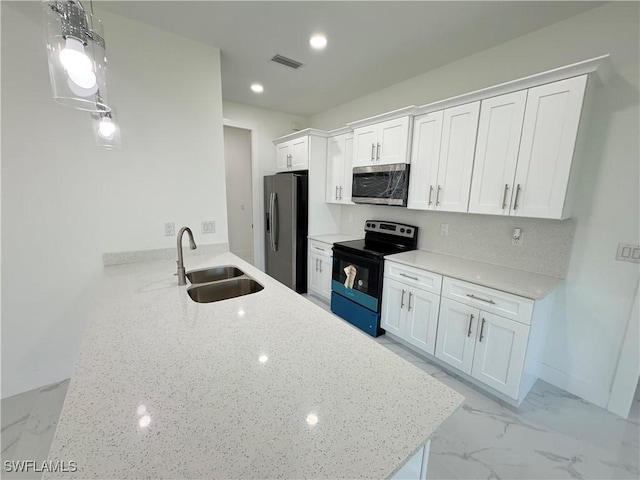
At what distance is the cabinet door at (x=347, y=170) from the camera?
3.26m

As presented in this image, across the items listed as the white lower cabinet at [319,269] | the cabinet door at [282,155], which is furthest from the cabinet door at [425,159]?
the cabinet door at [282,155]

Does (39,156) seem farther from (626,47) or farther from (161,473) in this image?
(626,47)

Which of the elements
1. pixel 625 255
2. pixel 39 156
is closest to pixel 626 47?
pixel 625 255

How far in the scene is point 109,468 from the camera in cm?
53

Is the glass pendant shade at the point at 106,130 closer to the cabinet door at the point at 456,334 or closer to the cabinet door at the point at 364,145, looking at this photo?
the cabinet door at the point at 364,145

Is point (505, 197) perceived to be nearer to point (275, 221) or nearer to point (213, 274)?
point (213, 274)

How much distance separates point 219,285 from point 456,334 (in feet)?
6.00

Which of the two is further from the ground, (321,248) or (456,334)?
(321,248)

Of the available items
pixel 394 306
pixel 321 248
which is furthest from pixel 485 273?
pixel 321 248

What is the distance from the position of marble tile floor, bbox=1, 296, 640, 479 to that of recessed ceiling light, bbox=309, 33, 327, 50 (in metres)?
3.01

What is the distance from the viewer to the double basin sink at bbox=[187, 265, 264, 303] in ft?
5.54

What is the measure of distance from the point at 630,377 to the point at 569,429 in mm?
546

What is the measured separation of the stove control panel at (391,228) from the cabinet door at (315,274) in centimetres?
77

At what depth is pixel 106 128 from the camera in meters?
1.74
